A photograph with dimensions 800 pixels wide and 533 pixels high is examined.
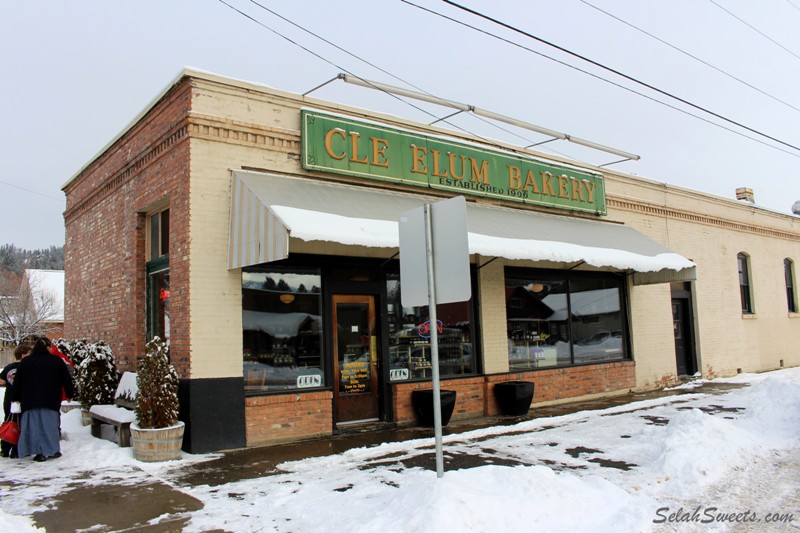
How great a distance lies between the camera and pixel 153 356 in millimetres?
8547

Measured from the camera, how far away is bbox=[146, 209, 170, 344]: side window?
10.6 m

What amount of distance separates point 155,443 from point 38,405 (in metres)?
1.78

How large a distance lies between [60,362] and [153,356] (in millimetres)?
1579

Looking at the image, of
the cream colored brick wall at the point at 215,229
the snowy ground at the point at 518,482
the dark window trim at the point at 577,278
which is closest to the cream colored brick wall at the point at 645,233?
the cream colored brick wall at the point at 215,229

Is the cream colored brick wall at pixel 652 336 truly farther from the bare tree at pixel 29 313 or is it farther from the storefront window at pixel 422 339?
the bare tree at pixel 29 313

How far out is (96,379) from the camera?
36.2ft

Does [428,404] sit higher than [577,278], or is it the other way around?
[577,278]

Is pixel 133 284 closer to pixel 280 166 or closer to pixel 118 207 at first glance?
pixel 118 207

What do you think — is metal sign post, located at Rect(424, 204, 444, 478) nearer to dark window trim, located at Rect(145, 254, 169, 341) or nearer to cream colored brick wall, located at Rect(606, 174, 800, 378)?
dark window trim, located at Rect(145, 254, 169, 341)

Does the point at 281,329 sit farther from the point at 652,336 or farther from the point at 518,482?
the point at 652,336

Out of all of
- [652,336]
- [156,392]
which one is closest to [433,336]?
[156,392]

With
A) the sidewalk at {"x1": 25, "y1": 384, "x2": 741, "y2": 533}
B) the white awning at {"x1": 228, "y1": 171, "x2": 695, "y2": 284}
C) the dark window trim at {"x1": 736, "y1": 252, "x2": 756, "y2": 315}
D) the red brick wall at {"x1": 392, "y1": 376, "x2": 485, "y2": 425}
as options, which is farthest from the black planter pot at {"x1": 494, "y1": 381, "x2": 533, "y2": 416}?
the dark window trim at {"x1": 736, "y1": 252, "x2": 756, "y2": 315}

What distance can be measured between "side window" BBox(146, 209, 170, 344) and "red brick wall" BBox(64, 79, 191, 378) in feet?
0.48

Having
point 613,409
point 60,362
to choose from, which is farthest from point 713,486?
point 60,362
